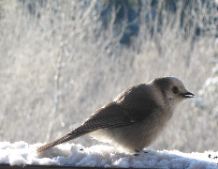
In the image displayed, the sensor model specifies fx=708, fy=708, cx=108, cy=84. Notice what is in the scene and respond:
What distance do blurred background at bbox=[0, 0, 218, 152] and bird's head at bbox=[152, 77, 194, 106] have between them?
676cm

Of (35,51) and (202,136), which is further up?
(35,51)

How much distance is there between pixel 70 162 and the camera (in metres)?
2.57

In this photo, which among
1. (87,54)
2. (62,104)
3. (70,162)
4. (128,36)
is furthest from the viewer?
A: (128,36)

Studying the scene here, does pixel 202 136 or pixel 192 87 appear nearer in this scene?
pixel 202 136

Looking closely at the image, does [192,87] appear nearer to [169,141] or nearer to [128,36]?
[169,141]

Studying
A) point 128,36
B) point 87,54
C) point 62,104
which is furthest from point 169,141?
point 128,36

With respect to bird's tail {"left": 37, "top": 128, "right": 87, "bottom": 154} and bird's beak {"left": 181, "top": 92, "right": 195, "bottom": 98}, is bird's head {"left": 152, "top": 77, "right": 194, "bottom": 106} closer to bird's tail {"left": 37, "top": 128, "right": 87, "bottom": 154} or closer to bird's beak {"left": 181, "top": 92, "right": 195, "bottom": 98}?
bird's beak {"left": 181, "top": 92, "right": 195, "bottom": 98}

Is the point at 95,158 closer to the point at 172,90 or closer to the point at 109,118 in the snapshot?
the point at 109,118

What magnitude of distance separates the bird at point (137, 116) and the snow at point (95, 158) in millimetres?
314

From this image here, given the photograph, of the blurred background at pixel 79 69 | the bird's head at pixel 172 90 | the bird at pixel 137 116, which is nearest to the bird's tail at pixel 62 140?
the bird at pixel 137 116

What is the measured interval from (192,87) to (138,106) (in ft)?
28.4

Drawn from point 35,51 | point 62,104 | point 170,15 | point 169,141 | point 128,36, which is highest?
point 128,36

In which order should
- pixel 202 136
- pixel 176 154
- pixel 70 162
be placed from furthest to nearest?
1. pixel 202 136
2. pixel 176 154
3. pixel 70 162

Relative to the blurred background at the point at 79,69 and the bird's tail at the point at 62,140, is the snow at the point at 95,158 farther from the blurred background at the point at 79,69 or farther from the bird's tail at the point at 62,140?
the blurred background at the point at 79,69
